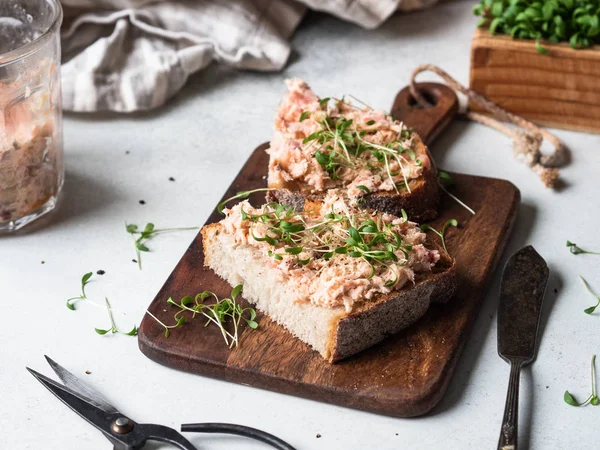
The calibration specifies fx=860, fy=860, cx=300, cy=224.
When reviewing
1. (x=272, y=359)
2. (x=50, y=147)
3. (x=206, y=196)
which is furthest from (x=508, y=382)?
(x=50, y=147)

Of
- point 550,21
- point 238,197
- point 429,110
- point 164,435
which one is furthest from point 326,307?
point 550,21

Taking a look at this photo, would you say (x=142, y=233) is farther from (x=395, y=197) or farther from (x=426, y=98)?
(x=426, y=98)

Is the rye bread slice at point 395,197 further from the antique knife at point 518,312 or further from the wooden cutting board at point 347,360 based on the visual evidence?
the antique knife at point 518,312

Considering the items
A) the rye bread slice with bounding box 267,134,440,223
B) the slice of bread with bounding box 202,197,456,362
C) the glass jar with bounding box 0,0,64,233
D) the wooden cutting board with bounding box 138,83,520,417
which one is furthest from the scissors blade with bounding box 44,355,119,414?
the rye bread slice with bounding box 267,134,440,223

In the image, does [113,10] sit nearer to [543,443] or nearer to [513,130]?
[513,130]

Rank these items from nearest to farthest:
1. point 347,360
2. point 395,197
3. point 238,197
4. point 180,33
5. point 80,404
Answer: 1. point 80,404
2. point 347,360
3. point 395,197
4. point 238,197
5. point 180,33

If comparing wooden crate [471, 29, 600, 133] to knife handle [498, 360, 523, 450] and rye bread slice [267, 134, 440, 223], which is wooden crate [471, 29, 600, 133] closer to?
rye bread slice [267, 134, 440, 223]
